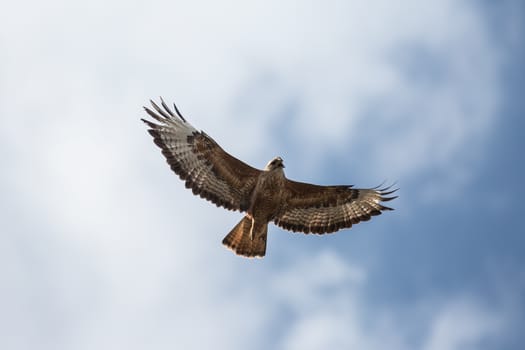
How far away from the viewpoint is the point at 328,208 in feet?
64.6

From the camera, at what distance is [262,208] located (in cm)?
1905

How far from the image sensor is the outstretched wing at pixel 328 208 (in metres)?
19.5

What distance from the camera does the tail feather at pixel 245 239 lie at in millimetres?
19062

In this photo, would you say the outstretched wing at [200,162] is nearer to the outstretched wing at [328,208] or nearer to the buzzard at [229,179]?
the buzzard at [229,179]

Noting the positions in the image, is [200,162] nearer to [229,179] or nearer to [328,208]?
[229,179]

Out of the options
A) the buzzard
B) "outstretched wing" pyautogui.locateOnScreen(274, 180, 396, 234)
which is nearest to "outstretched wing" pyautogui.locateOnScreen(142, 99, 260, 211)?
the buzzard

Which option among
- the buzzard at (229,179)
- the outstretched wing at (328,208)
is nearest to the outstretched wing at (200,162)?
the buzzard at (229,179)

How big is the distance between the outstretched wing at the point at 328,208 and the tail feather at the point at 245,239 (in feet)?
1.84

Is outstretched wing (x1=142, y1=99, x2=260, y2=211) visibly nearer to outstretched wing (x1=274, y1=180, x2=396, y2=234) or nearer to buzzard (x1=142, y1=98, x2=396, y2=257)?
buzzard (x1=142, y1=98, x2=396, y2=257)

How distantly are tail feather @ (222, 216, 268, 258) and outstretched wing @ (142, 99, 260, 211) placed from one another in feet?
1.13

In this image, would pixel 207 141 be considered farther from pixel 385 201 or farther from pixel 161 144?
pixel 385 201

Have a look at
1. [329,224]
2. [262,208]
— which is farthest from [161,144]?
[329,224]

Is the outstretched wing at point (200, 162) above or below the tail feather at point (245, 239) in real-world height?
above

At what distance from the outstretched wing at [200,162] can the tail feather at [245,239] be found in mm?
345
